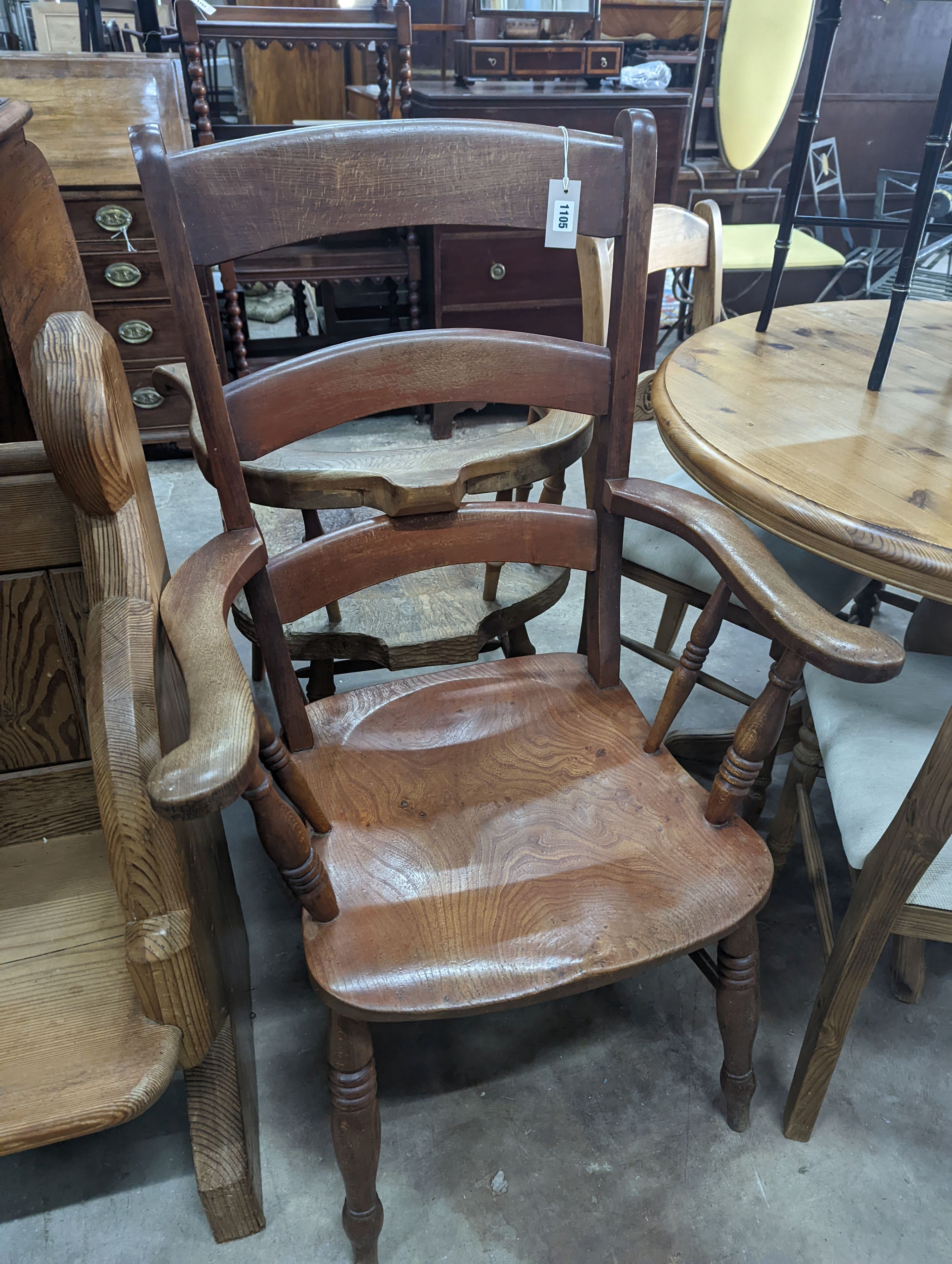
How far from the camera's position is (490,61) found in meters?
2.80

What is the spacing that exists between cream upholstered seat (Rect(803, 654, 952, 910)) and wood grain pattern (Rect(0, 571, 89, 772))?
95 cm

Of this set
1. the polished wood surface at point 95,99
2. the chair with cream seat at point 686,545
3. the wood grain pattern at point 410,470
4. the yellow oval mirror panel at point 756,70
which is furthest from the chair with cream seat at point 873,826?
the yellow oval mirror panel at point 756,70

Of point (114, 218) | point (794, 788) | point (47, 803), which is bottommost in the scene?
point (794, 788)

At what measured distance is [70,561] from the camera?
96 centimetres

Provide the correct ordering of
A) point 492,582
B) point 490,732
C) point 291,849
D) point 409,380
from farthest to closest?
point 492,582
point 490,732
point 409,380
point 291,849

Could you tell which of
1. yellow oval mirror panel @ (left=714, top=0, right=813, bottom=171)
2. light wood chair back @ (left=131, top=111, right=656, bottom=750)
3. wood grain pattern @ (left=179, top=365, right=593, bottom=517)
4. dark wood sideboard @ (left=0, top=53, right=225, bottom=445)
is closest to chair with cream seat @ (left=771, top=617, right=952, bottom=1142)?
light wood chair back @ (left=131, top=111, right=656, bottom=750)

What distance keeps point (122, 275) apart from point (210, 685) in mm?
A: 2401

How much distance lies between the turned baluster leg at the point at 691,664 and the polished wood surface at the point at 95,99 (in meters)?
2.37

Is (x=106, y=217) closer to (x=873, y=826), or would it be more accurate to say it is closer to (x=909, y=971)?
(x=873, y=826)

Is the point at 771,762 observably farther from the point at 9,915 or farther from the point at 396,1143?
the point at 9,915

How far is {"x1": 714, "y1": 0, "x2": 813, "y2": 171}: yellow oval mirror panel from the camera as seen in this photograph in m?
2.96

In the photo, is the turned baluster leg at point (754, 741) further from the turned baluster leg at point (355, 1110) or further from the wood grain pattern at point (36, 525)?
the wood grain pattern at point (36, 525)

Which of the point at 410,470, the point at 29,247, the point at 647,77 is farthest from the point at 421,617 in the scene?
the point at 647,77

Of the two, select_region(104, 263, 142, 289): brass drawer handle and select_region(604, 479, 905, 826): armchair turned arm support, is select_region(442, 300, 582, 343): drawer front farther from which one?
select_region(604, 479, 905, 826): armchair turned arm support
